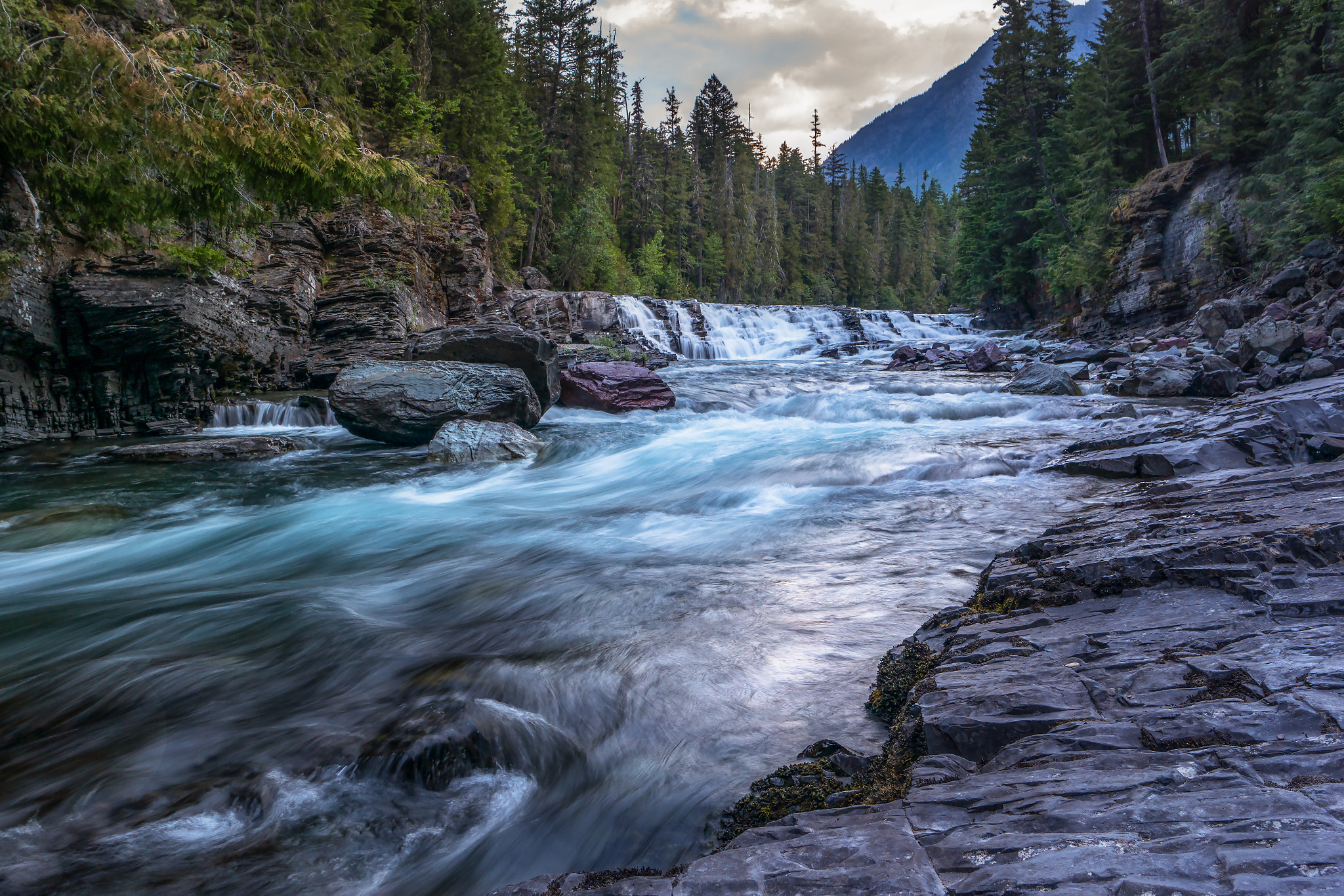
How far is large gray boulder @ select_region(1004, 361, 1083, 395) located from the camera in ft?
41.3

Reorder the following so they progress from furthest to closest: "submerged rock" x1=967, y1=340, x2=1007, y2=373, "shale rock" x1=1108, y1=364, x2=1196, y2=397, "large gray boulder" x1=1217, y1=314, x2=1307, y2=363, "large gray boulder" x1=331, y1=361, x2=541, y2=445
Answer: "submerged rock" x1=967, y1=340, x2=1007, y2=373 < "shale rock" x1=1108, y1=364, x2=1196, y2=397 < "large gray boulder" x1=1217, y1=314, x2=1307, y2=363 < "large gray boulder" x1=331, y1=361, x2=541, y2=445

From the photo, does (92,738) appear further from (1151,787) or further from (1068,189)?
(1068,189)

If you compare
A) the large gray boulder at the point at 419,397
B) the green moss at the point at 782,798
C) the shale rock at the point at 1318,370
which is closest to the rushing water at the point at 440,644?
the green moss at the point at 782,798

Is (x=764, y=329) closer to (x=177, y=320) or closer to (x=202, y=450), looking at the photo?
(x=177, y=320)

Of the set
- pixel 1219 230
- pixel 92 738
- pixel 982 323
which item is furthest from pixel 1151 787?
pixel 982 323

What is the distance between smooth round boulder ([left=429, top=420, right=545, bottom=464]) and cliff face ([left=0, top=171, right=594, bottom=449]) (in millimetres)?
5131

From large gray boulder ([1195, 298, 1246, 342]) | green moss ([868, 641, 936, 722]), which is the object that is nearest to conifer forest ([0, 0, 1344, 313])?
large gray boulder ([1195, 298, 1246, 342])

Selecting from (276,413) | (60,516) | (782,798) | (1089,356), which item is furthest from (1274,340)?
(276,413)

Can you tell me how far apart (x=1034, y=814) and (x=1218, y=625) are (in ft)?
4.55

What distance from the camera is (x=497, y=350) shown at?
11.6 meters

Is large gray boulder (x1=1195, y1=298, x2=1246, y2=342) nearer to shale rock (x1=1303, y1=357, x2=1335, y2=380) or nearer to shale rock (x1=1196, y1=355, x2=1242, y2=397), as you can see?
shale rock (x1=1196, y1=355, x2=1242, y2=397)

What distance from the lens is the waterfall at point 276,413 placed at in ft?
38.0

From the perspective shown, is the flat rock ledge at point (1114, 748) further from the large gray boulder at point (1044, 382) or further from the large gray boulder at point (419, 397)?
the large gray boulder at point (1044, 382)

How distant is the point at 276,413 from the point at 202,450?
110 inches
